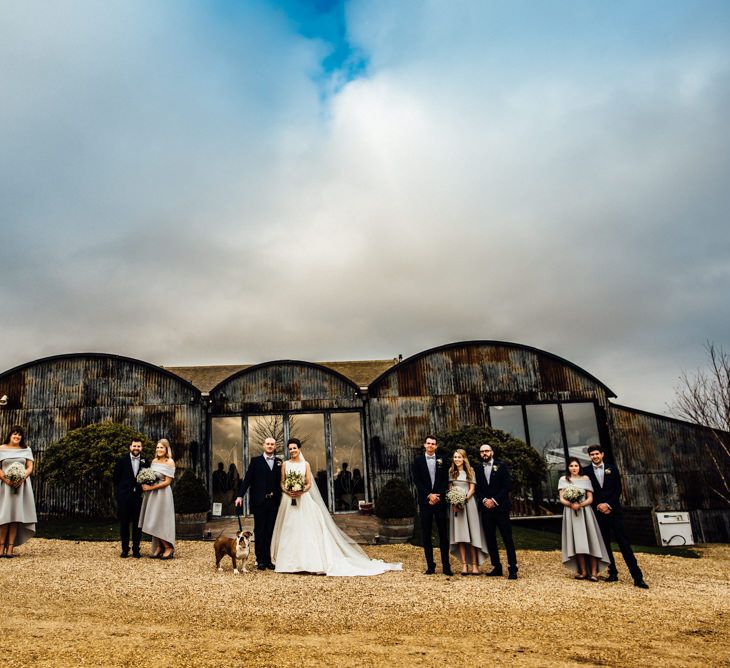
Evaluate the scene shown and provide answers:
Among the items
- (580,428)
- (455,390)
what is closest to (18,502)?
(455,390)

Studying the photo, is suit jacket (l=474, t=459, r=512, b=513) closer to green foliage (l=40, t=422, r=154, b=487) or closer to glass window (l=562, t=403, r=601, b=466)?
green foliage (l=40, t=422, r=154, b=487)

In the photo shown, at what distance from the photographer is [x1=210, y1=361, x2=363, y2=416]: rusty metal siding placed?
15.9m

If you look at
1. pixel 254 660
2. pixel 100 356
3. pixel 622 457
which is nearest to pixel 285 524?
pixel 254 660

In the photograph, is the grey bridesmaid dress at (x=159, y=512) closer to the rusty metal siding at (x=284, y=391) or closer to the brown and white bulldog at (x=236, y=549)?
the brown and white bulldog at (x=236, y=549)

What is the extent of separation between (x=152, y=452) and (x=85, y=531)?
86.9 inches

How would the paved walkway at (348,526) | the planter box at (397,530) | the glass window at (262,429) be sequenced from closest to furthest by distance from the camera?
the planter box at (397,530) < the paved walkway at (348,526) < the glass window at (262,429)

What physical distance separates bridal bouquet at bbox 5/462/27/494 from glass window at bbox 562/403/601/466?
46.6ft

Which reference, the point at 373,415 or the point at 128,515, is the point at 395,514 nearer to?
the point at 373,415

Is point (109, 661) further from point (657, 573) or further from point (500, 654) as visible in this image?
point (657, 573)

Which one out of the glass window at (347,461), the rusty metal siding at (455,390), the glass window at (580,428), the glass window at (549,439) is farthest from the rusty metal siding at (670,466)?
the glass window at (347,461)

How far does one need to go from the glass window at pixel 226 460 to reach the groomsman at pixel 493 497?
913 centimetres

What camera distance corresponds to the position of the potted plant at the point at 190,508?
11.6 meters

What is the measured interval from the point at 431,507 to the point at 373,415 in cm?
826

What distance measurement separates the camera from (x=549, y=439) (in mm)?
16266
